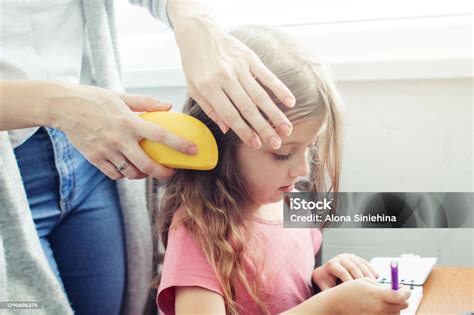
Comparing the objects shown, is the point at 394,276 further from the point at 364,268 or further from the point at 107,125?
the point at 107,125

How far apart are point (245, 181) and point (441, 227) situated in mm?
197

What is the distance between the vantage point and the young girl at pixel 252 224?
0.52 m

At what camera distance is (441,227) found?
59cm

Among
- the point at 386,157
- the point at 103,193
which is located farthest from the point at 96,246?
the point at 386,157

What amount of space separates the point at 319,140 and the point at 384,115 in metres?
0.13

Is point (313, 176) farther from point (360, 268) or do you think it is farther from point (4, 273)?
point (4, 273)

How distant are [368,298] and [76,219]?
1.00 ft

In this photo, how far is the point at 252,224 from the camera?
595 millimetres

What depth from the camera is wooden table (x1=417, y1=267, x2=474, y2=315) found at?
0.49 m

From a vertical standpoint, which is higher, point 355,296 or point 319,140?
point 319,140

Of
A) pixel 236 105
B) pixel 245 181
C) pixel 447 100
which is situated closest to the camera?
pixel 236 105

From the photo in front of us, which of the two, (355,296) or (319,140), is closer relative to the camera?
(355,296)

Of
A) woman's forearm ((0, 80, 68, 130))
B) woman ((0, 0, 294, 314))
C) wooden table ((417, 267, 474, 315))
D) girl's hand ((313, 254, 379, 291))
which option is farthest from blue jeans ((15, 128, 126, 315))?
wooden table ((417, 267, 474, 315))

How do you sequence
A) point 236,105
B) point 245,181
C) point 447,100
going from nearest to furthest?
point 236,105 < point 245,181 < point 447,100
